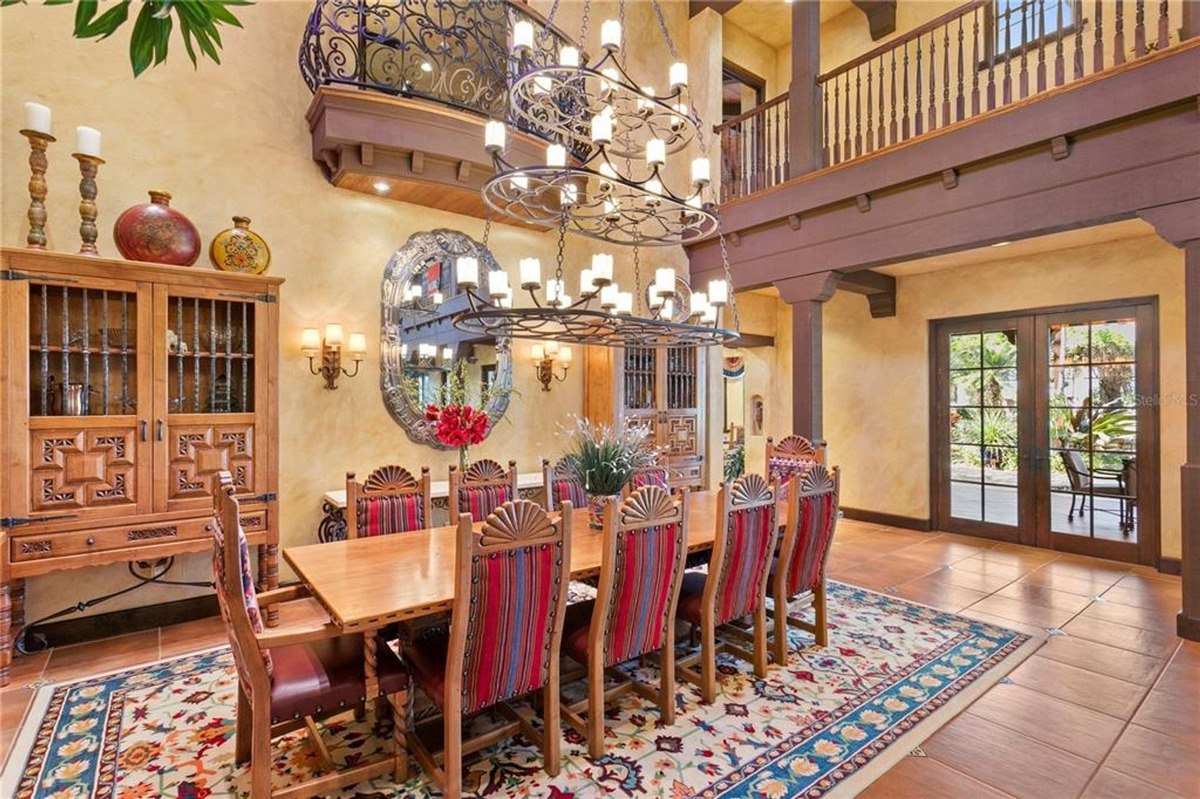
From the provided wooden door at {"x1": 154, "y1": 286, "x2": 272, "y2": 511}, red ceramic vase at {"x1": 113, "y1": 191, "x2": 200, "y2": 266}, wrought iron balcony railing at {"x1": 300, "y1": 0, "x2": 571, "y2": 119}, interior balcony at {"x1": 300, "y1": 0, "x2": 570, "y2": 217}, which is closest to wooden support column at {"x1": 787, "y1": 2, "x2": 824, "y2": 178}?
wrought iron balcony railing at {"x1": 300, "y1": 0, "x2": 571, "y2": 119}

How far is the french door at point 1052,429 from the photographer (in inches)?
201

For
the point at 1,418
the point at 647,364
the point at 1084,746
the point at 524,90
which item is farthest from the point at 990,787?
the point at 1,418

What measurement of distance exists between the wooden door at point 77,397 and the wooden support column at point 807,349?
4730mm

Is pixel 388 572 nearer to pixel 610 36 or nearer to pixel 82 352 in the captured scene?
pixel 82 352

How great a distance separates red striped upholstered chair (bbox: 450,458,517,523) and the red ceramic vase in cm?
211

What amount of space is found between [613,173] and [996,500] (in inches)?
219

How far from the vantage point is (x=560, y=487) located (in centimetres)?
366

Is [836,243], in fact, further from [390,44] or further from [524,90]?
[390,44]

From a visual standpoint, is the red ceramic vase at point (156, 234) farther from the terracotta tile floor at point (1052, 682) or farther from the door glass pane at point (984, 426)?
the door glass pane at point (984, 426)

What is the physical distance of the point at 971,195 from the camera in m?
4.06

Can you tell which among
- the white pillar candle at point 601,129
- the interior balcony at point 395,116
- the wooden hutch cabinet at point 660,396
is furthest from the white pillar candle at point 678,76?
the wooden hutch cabinet at point 660,396

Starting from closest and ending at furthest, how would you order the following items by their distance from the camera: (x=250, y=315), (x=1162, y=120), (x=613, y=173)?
(x=613, y=173) → (x=1162, y=120) → (x=250, y=315)

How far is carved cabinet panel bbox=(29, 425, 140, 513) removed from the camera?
3070 mm

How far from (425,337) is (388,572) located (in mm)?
2751
